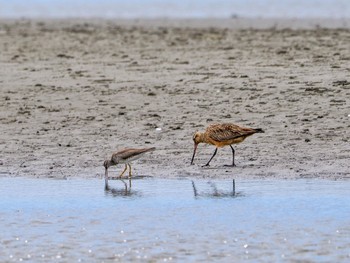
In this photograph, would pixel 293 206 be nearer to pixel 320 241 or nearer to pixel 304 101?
pixel 320 241

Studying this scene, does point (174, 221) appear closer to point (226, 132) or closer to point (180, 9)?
point (226, 132)

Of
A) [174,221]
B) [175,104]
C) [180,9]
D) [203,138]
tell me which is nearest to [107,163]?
[203,138]

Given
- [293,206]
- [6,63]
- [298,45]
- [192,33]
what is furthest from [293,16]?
[293,206]

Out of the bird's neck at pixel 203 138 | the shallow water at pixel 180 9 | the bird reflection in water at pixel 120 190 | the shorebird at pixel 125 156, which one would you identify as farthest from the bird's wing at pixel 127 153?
the shallow water at pixel 180 9

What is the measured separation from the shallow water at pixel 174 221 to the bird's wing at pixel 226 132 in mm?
719

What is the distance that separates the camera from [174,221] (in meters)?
9.66

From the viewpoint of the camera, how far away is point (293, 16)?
28.8 meters

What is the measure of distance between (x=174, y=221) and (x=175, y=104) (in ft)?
15.5

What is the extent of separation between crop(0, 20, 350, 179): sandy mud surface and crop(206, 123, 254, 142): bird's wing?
274 millimetres

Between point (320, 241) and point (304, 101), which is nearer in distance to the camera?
point (320, 241)

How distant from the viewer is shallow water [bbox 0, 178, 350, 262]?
8.73 m

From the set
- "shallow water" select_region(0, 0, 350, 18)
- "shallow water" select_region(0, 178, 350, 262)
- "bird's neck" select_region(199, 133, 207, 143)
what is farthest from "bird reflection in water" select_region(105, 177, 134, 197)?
"shallow water" select_region(0, 0, 350, 18)

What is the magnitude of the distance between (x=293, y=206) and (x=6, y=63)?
28.8ft

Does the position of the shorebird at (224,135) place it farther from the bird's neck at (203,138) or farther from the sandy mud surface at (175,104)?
the sandy mud surface at (175,104)
